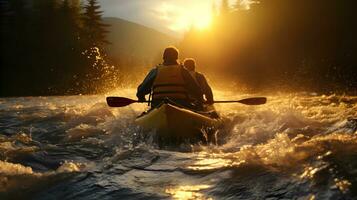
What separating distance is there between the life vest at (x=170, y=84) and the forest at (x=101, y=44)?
28.1 metres

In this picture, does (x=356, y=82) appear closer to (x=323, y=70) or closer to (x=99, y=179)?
(x=323, y=70)

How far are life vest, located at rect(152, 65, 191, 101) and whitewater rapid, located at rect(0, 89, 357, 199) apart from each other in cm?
91

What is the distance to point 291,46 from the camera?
4681 centimetres

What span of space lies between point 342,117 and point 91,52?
44613 millimetres

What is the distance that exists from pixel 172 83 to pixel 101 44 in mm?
42691

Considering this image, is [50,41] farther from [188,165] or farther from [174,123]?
[188,165]

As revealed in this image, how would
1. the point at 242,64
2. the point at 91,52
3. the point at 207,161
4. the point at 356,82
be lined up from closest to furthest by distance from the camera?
the point at 207,161 < the point at 356,82 < the point at 91,52 < the point at 242,64

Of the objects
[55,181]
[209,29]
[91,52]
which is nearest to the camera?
[55,181]

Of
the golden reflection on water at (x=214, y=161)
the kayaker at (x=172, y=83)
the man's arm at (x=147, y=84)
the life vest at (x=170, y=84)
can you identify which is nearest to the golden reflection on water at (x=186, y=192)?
the golden reflection on water at (x=214, y=161)

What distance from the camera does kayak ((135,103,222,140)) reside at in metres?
8.40

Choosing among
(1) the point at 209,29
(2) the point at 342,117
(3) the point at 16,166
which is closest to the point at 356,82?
(2) the point at 342,117

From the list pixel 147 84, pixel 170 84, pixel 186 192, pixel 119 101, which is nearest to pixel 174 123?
pixel 170 84

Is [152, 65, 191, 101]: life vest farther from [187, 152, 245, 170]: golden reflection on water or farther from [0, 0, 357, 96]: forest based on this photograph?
[0, 0, 357, 96]: forest

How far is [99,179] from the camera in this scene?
229 inches
